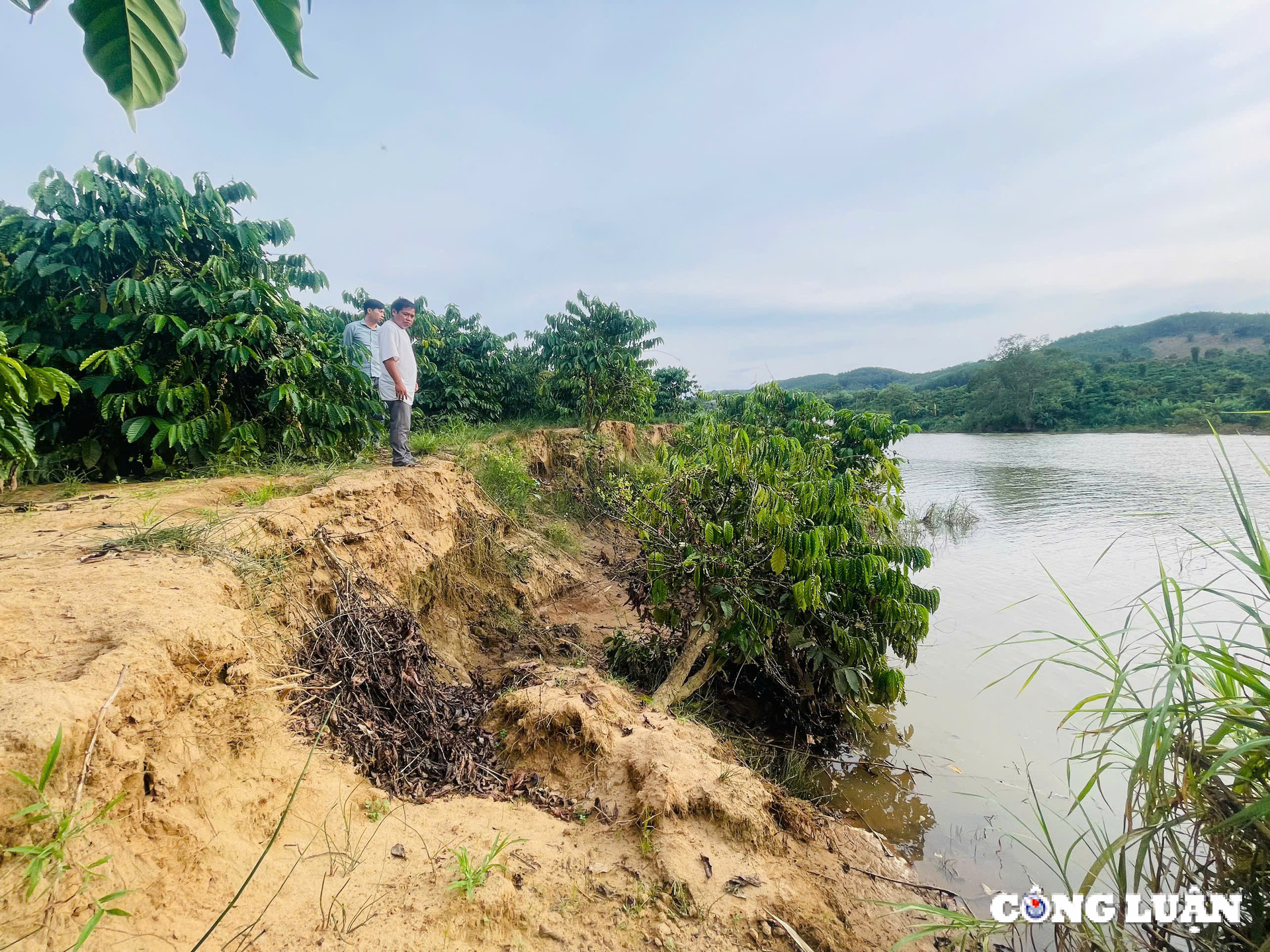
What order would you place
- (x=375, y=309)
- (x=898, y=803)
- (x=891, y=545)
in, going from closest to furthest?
(x=898, y=803), (x=891, y=545), (x=375, y=309)

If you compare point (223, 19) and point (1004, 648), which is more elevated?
point (223, 19)

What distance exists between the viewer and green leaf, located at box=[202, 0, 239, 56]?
0.65 meters

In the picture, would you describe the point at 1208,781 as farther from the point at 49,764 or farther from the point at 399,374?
the point at 399,374

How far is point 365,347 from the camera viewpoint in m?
5.49

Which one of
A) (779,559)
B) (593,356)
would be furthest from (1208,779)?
(593,356)

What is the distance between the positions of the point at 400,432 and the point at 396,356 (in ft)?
2.38

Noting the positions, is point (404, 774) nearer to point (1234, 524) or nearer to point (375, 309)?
point (375, 309)

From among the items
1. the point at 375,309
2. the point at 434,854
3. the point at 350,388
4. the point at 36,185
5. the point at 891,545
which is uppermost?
the point at 36,185

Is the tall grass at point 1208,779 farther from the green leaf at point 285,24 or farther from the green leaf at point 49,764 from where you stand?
the green leaf at point 49,764

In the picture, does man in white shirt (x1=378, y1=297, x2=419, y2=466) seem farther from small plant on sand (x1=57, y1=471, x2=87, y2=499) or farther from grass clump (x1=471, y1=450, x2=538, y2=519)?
small plant on sand (x1=57, y1=471, x2=87, y2=499)

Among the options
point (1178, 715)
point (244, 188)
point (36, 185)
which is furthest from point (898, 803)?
point (36, 185)

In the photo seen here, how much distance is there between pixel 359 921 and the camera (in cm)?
173

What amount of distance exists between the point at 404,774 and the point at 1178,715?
9.70 feet

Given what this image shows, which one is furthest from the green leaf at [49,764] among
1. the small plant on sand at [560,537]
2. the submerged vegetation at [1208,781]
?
the small plant on sand at [560,537]
